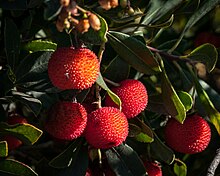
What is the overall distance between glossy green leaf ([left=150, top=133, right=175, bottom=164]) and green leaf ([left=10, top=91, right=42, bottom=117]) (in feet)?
1.05

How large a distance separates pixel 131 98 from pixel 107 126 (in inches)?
3.3

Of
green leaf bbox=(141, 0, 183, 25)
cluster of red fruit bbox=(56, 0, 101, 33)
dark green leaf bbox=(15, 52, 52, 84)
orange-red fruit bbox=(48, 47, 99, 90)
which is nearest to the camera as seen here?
cluster of red fruit bbox=(56, 0, 101, 33)

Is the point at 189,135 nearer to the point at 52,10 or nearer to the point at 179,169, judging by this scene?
the point at 179,169

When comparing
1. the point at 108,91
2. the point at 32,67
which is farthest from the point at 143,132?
the point at 32,67

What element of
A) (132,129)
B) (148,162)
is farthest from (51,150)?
(132,129)

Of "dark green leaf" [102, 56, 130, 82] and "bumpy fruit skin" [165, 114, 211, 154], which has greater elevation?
"dark green leaf" [102, 56, 130, 82]

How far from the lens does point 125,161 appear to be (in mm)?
1617

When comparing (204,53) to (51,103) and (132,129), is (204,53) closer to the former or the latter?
(132,129)

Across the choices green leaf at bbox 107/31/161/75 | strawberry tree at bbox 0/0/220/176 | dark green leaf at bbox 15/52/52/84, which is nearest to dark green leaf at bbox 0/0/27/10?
strawberry tree at bbox 0/0/220/176

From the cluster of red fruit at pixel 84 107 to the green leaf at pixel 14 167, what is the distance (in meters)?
0.11

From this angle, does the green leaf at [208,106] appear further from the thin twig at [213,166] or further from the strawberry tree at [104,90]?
the thin twig at [213,166]

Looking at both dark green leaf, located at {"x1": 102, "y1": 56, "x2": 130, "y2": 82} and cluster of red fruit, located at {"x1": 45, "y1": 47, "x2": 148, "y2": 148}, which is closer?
cluster of red fruit, located at {"x1": 45, "y1": 47, "x2": 148, "y2": 148}

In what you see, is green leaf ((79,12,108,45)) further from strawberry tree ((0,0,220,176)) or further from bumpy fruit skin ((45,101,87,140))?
bumpy fruit skin ((45,101,87,140))

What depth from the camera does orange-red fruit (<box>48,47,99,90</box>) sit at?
50.9 inches
